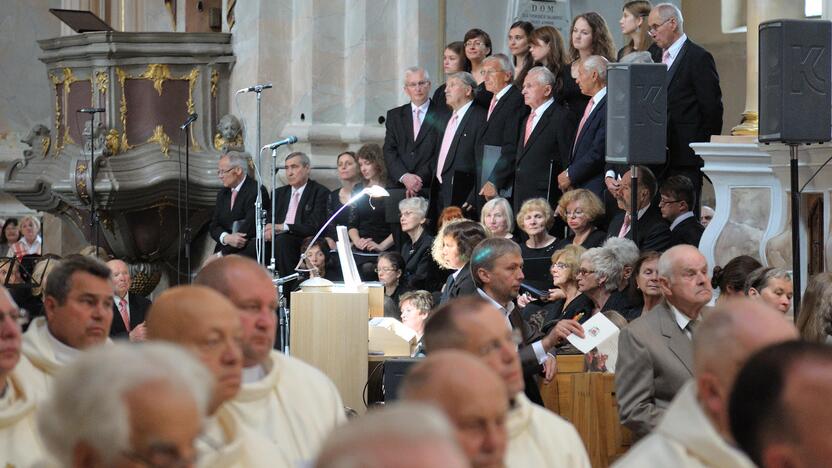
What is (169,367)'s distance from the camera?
2861 millimetres

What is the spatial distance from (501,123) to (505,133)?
2.9 inches

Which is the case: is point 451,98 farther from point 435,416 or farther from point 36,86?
point 36,86

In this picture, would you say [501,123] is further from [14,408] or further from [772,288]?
[14,408]

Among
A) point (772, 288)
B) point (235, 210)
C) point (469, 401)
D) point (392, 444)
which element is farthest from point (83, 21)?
point (392, 444)

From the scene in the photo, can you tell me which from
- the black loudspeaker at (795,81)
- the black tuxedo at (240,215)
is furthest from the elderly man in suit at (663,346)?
the black tuxedo at (240,215)

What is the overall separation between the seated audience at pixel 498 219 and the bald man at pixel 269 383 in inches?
205

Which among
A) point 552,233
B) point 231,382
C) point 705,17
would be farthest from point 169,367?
point 705,17

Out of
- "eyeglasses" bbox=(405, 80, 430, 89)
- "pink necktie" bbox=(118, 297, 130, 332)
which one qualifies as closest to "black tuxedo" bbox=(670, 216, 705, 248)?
"eyeglasses" bbox=(405, 80, 430, 89)

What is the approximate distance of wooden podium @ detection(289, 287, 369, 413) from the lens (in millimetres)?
8820

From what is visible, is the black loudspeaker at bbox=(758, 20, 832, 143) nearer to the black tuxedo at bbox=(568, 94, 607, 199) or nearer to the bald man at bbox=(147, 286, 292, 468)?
the black tuxedo at bbox=(568, 94, 607, 199)

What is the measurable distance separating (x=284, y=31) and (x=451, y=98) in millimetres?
4022

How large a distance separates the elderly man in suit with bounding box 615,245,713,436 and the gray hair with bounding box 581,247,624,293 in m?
1.79

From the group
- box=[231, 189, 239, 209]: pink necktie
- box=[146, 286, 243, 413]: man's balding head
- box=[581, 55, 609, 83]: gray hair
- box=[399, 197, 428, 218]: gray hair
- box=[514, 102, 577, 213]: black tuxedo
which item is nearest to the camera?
box=[146, 286, 243, 413]: man's balding head

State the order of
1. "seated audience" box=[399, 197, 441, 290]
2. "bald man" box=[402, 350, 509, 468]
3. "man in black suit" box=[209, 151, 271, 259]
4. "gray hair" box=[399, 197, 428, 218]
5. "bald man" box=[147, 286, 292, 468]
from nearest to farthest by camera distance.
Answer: "bald man" box=[402, 350, 509, 468]
"bald man" box=[147, 286, 292, 468]
"seated audience" box=[399, 197, 441, 290]
"gray hair" box=[399, 197, 428, 218]
"man in black suit" box=[209, 151, 271, 259]
